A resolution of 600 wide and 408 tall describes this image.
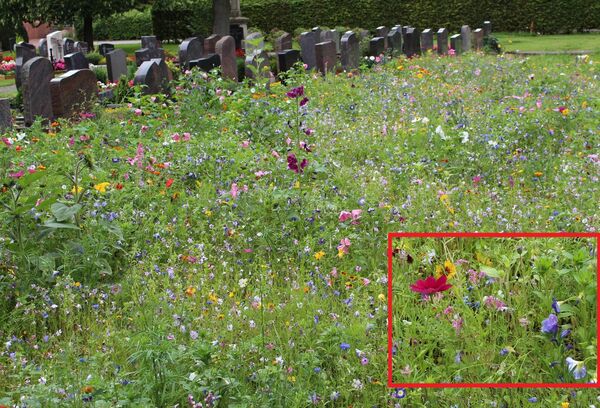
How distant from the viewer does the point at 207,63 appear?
29.5 ft

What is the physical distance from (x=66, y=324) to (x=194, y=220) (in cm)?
128

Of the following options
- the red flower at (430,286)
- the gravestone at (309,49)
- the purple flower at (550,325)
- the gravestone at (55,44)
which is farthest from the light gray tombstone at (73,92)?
the gravestone at (55,44)

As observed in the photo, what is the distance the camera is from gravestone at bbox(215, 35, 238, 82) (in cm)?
941

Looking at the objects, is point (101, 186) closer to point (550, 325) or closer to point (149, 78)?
point (550, 325)

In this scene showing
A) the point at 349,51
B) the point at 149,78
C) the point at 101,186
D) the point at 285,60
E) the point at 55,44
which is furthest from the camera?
the point at 55,44

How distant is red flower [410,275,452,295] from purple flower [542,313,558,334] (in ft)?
1.21

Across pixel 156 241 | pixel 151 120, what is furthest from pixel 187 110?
pixel 156 241

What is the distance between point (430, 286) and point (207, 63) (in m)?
7.03

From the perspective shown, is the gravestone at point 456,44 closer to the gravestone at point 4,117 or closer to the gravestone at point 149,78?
the gravestone at point 149,78

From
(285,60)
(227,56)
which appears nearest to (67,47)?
(285,60)

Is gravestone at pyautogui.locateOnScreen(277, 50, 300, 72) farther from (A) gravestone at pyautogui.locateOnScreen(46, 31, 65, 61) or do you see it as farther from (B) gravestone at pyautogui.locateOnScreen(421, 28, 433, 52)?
(A) gravestone at pyautogui.locateOnScreen(46, 31, 65, 61)

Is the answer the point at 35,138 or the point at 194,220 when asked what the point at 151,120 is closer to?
the point at 35,138

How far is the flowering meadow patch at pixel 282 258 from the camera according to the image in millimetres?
2662

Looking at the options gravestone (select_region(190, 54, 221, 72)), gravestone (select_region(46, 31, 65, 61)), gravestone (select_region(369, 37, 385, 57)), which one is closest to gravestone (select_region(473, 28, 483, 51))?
gravestone (select_region(369, 37, 385, 57))
